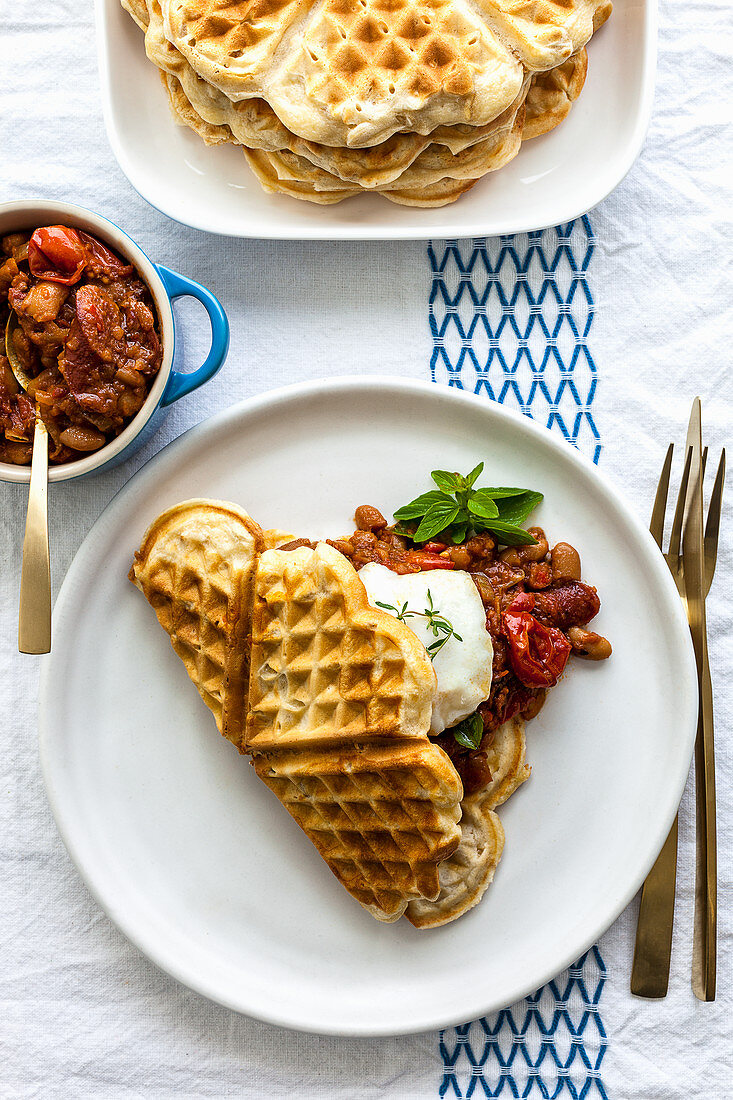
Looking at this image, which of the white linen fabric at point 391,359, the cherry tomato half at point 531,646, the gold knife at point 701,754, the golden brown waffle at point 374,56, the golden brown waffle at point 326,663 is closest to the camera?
the golden brown waffle at point 326,663

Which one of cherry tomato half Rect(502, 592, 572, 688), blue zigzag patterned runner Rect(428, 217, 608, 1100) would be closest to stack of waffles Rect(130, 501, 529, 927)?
cherry tomato half Rect(502, 592, 572, 688)

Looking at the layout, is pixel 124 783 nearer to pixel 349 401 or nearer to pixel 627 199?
pixel 349 401

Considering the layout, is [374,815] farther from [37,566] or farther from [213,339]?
[213,339]

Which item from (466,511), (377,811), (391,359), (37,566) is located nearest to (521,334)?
(391,359)

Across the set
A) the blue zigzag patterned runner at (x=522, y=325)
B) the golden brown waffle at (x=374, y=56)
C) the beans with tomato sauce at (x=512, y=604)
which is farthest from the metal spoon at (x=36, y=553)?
the blue zigzag patterned runner at (x=522, y=325)

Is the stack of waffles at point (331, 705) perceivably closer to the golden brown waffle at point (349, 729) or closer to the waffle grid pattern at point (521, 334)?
the golden brown waffle at point (349, 729)

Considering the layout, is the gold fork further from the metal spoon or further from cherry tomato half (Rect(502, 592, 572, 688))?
the metal spoon
